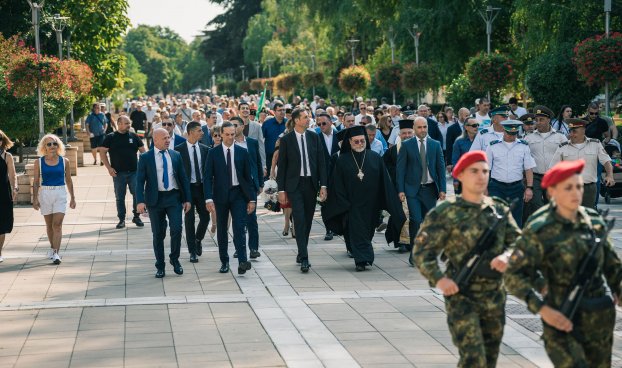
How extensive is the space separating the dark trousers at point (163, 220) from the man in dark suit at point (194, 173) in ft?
3.02

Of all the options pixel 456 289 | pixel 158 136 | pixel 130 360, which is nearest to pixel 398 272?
pixel 158 136

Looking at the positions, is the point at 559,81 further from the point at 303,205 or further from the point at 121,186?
the point at 303,205

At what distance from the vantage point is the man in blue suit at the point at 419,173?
32.1 feet

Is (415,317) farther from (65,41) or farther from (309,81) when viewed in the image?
(309,81)

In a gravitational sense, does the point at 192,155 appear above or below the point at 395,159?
above

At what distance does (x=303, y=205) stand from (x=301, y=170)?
44 cm

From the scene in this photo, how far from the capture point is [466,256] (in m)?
4.52

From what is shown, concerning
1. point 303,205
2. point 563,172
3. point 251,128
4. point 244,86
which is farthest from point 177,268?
point 244,86

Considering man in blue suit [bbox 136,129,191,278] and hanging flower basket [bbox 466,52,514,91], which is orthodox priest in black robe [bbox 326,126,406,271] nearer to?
man in blue suit [bbox 136,129,191,278]

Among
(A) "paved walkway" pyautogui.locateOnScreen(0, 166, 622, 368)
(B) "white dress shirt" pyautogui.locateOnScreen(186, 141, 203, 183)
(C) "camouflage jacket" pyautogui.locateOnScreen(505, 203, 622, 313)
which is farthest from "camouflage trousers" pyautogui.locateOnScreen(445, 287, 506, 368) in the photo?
(B) "white dress shirt" pyautogui.locateOnScreen(186, 141, 203, 183)

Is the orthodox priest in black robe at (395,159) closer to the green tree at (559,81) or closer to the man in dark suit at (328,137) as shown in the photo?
the man in dark suit at (328,137)

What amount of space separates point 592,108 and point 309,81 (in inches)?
1367

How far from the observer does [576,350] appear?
4043mm

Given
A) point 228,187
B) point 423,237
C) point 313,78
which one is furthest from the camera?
point 313,78
